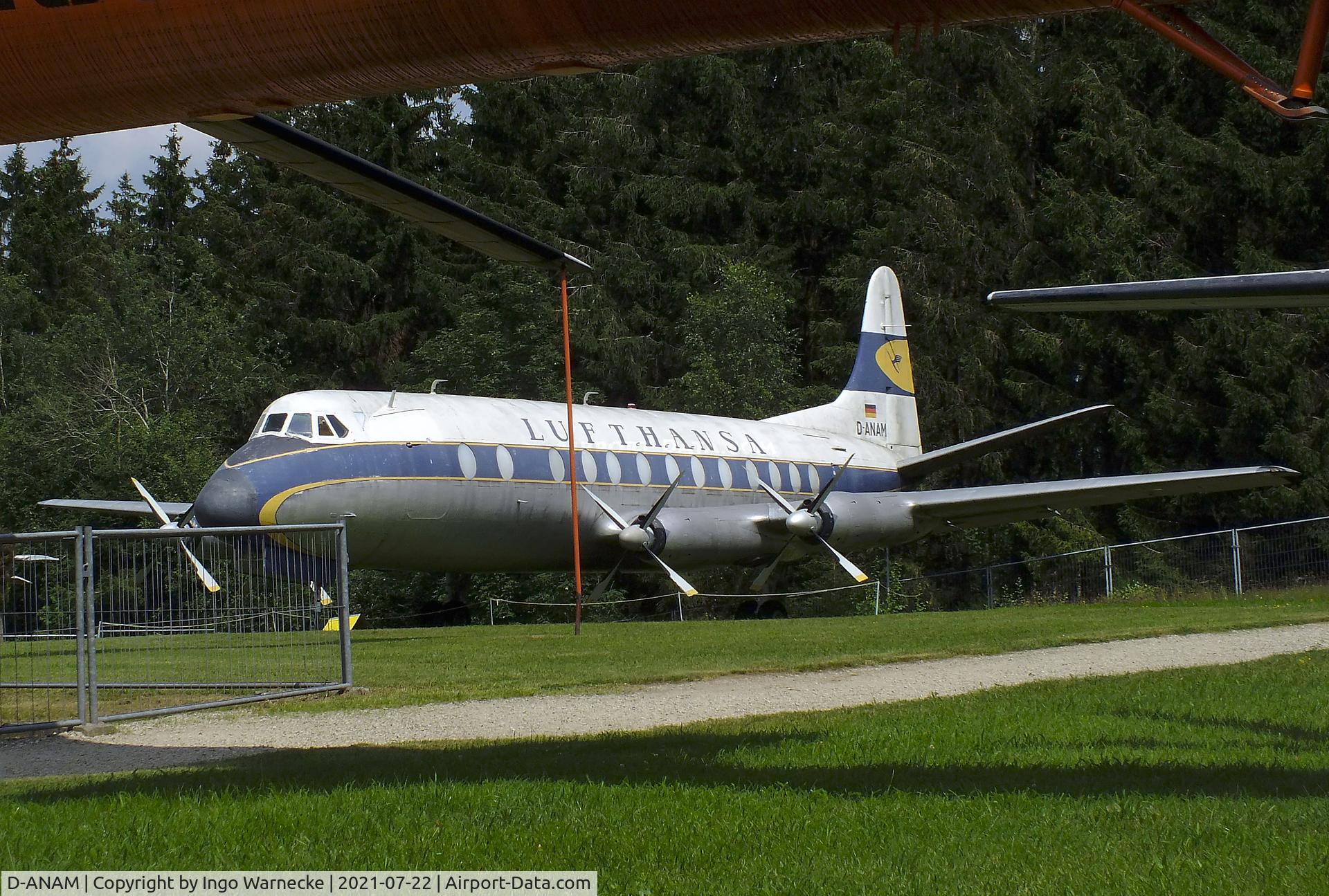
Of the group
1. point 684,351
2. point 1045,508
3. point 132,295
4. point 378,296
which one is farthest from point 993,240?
point 132,295

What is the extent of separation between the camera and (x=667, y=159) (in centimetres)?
4341

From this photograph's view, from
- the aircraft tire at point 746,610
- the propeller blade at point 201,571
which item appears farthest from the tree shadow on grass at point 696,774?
the aircraft tire at point 746,610

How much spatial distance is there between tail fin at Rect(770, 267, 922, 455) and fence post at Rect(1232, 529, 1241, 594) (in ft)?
21.7

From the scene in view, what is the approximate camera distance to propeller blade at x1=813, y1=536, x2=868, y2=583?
23.3 m

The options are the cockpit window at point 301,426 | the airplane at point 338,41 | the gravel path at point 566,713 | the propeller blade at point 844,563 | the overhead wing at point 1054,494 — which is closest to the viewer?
the airplane at point 338,41

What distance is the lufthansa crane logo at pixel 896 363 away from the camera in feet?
98.2

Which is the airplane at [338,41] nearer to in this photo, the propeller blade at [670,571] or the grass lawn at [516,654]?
the grass lawn at [516,654]

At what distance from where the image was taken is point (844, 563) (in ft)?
78.5

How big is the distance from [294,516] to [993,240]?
25.6 meters

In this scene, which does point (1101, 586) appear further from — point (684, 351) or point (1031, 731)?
point (1031, 731)

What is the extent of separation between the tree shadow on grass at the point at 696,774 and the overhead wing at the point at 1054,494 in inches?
685

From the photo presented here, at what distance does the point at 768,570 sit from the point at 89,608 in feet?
55.9

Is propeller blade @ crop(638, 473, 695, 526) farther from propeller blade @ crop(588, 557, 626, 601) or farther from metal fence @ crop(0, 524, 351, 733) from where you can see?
metal fence @ crop(0, 524, 351, 733)

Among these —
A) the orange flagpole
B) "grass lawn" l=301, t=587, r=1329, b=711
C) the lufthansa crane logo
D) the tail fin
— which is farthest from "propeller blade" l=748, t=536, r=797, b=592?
the lufthansa crane logo
